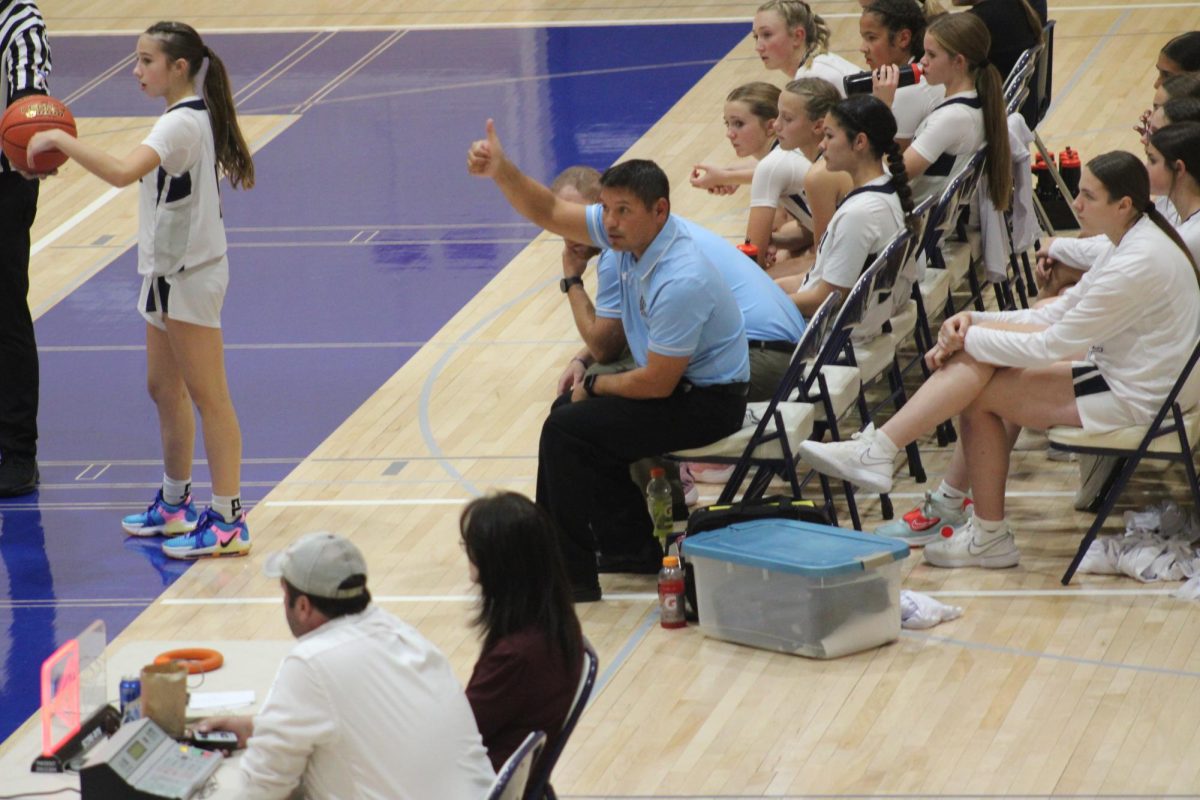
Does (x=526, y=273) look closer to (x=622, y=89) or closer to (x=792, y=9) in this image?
(x=792, y=9)

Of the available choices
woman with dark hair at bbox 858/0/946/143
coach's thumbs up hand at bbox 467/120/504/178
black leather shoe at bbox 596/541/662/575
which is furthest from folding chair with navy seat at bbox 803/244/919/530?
woman with dark hair at bbox 858/0/946/143

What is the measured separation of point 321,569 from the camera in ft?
11.7

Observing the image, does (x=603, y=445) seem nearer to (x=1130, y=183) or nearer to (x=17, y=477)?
(x=1130, y=183)

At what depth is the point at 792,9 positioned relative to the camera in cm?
816

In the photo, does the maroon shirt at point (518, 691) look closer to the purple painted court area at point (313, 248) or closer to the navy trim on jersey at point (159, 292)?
the purple painted court area at point (313, 248)

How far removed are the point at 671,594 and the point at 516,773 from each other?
2375mm

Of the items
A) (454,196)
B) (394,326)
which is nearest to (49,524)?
(394,326)

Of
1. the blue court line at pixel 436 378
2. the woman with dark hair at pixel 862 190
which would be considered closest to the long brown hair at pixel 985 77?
the woman with dark hair at pixel 862 190

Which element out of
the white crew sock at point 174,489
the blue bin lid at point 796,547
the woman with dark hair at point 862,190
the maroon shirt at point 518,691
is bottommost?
the white crew sock at point 174,489

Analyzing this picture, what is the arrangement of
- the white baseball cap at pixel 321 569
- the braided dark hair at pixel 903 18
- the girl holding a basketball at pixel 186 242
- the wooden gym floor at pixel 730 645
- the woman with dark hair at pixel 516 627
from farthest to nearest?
1. the braided dark hair at pixel 903 18
2. the girl holding a basketball at pixel 186 242
3. the wooden gym floor at pixel 730 645
4. the woman with dark hair at pixel 516 627
5. the white baseball cap at pixel 321 569

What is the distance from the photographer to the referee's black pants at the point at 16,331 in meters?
7.12

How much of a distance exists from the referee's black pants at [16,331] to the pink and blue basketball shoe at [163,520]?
0.72 metres

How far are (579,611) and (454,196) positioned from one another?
520 centimetres

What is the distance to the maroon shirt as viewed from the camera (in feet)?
12.3
